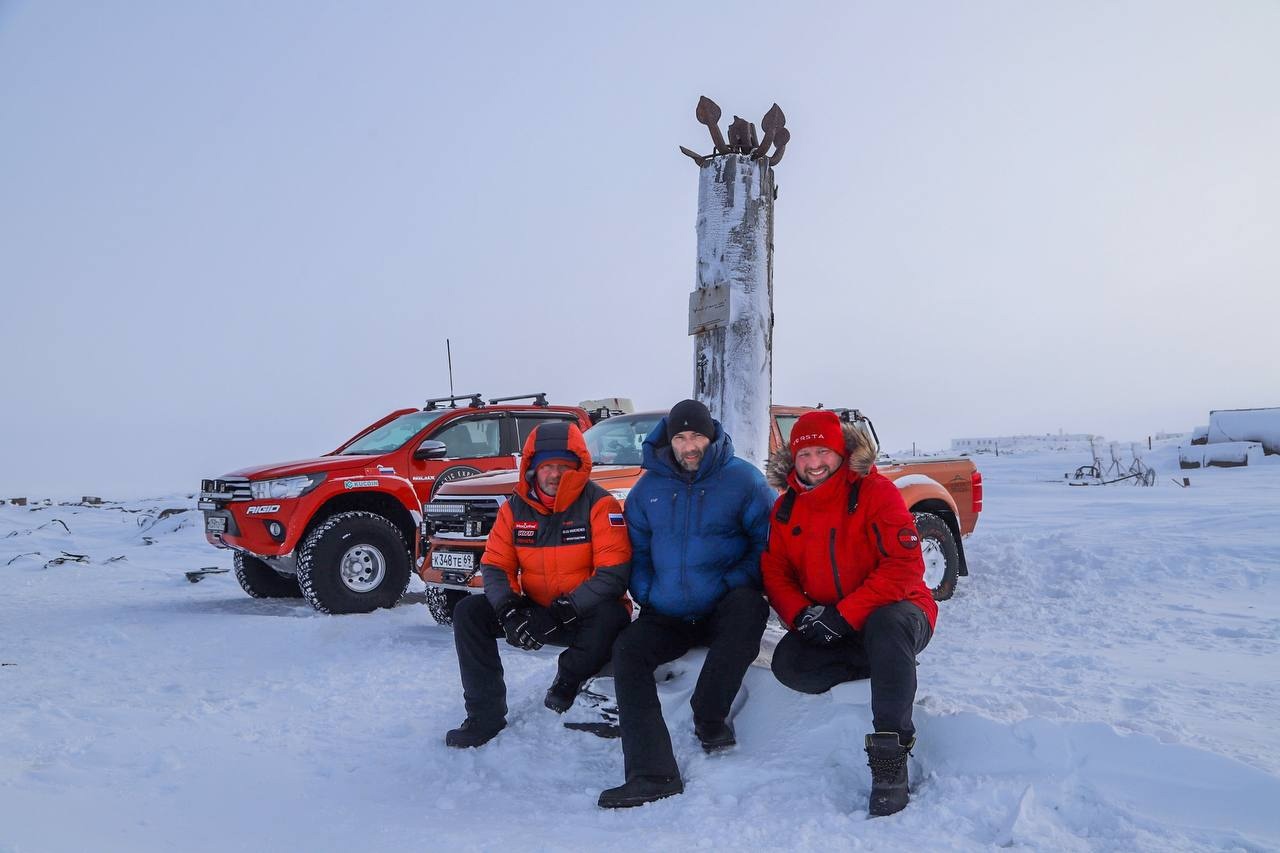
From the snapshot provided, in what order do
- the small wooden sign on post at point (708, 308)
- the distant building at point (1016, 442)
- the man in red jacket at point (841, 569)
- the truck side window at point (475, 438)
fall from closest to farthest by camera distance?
the man in red jacket at point (841, 569)
the small wooden sign on post at point (708, 308)
the truck side window at point (475, 438)
the distant building at point (1016, 442)

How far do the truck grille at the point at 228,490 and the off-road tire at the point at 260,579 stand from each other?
728 millimetres

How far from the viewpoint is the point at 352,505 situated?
783 cm

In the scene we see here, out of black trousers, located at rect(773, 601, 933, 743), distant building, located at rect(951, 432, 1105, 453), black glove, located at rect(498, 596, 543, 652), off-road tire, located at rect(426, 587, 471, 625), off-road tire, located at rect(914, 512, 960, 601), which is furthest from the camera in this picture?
distant building, located at rect(951, 432, 1105, 453)

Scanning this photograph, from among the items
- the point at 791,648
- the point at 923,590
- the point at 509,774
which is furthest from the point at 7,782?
the point at 923,590

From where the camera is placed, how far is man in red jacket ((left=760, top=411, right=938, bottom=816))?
127 inches

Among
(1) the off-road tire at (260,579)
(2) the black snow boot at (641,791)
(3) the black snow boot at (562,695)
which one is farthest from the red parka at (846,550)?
(1) the off-road tire at (260,579)

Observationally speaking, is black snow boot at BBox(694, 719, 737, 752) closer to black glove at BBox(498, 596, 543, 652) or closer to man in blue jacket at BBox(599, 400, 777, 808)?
man in blue jacket at BBox(599, 400, 777, 808)

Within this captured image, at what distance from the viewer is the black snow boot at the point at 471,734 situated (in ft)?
12.2

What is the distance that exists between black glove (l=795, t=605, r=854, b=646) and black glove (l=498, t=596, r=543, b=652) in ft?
3.68

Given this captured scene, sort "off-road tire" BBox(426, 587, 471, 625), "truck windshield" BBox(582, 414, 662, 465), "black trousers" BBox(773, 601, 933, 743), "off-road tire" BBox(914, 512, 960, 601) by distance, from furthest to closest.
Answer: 1. "off-road tire" BBox(914, 512, 960, 601)
2. "truck windshield" BBox(582, 414, 662, 465)
3. "off-road tire" BBox(426, 587, 471, 625)
4. "black trousers" BBox(773, 601, 933, 743)

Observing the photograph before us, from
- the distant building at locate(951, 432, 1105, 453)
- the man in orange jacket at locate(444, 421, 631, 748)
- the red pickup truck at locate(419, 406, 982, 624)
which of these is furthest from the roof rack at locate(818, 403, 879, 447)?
the distant building at locate(951, 432, 1105, 453)

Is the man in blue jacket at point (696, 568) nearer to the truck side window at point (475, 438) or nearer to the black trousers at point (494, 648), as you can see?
the black trousers at point (494, 648)

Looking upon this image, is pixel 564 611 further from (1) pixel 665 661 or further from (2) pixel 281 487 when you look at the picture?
(2) pixel 281 487

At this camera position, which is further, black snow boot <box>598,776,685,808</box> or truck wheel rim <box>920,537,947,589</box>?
truck wheel rim <box>920,537,947,589</box>
